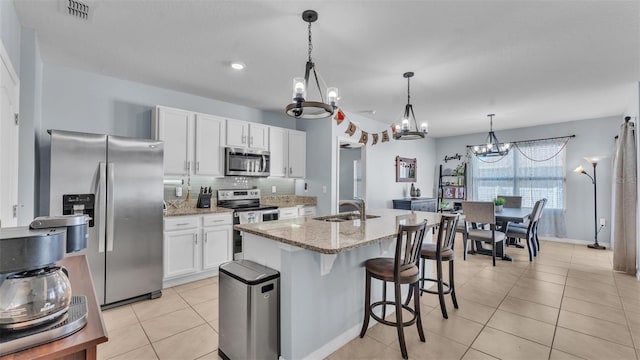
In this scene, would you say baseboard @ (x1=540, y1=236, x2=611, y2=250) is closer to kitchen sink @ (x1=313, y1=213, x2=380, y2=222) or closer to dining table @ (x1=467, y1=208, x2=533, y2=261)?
dining table @ (x1=467, y1=208, x2=533, y2=261)

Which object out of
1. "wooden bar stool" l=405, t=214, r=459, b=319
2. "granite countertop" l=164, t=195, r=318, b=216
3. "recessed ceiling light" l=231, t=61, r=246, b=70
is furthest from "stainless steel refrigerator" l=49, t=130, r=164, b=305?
"wooden bar stool" l=405, t=214, r=459, b=319

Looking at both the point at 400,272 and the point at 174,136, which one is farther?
the point at 174,136

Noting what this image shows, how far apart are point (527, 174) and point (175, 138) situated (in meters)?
7.07

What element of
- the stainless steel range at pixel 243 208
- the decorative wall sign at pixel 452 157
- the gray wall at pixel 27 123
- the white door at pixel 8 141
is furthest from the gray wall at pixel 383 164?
the white door at pixel 8 141

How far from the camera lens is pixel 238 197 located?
177 inches

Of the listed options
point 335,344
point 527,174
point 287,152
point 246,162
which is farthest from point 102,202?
point 527,174

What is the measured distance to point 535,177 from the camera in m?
6.36

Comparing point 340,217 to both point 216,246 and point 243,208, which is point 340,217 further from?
point 216,246

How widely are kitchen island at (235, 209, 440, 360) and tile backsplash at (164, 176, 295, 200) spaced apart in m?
2.21

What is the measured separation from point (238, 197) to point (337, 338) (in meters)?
2.85

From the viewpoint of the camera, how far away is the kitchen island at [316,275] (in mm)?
1908

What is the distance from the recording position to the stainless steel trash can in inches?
73.6

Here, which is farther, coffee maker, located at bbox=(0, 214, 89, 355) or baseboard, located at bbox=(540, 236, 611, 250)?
baseboard, located at bbox=(540, 236, 611, 250)

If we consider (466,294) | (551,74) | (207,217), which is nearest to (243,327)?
(207,217)
